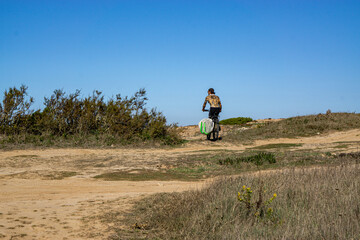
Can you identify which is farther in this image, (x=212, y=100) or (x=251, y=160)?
(x=212, y=100)

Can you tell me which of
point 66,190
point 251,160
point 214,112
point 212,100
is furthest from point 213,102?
point 66,190

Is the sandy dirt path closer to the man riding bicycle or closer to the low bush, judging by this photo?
the low bush

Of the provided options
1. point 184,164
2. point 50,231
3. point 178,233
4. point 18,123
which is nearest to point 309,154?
point 184,164

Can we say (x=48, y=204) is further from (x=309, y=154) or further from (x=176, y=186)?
(x=309, y=154)

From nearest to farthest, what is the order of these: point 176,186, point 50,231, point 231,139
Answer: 1. point 50,231
2. point 176,186
3. point 231,139

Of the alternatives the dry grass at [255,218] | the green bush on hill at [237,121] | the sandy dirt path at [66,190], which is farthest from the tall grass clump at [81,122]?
the green bush on hill at [237,121]

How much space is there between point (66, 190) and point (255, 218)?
182 inches

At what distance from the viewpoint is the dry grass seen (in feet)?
15.6

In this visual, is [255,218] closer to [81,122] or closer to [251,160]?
[251,160]

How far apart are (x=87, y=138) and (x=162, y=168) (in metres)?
6.97

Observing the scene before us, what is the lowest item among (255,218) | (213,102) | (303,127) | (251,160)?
(255,218)

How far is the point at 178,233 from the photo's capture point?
5191 mm

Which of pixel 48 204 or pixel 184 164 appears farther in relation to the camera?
pixel 184 164

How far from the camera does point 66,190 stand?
8297mm
